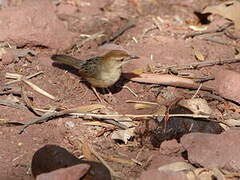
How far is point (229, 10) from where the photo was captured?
8.65 m

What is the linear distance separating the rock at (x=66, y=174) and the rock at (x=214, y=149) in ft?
4.09

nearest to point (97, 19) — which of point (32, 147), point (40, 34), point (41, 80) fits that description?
point (40, 34)

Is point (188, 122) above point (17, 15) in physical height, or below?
below

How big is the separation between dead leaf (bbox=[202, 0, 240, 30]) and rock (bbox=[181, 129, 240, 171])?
3537 millimetres

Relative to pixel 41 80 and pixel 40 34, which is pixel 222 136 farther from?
pixel 40 34

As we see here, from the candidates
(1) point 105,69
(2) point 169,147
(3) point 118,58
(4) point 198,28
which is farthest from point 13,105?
(4) point 198,28

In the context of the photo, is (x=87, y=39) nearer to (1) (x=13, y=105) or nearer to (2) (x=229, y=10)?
(1) (x=13, y=105)

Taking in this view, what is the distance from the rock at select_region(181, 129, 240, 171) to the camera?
5246 millimetres

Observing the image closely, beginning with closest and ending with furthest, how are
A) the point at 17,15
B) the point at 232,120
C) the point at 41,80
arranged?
the point at 232,120
the point at 41,80
the point at 17,15

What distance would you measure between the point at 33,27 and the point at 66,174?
3371mm

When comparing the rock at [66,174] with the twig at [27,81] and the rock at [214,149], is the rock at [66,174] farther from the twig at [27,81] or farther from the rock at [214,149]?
the twig at [27,81]

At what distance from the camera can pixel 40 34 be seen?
7496 millimetres

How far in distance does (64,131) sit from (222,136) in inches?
72.8

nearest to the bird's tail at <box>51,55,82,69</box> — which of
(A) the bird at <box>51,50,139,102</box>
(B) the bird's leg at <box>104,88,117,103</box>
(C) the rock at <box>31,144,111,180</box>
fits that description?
(A) the bird at <box>51,50,139,102</box>
